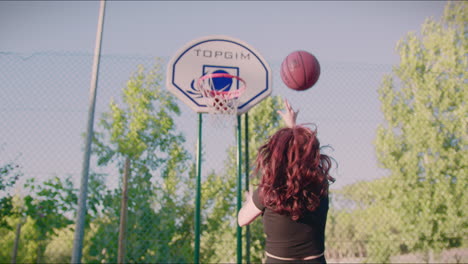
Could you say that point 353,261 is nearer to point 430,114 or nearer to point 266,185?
point 430,114

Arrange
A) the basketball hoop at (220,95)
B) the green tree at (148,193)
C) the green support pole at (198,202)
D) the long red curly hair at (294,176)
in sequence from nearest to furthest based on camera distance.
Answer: the long red curly hair at (294,176) < the green support pole at (198,202) < the basketball hoop at (220,95) < the green tree at (148,193)

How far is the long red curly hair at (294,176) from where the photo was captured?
53.2 inches

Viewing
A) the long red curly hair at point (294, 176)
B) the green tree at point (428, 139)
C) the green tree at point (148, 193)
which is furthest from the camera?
the green tree at point (428, 139)

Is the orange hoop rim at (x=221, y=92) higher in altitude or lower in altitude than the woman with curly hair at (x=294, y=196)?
higher

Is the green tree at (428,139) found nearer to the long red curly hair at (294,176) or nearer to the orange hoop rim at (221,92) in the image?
the orange hoop rim at (221,92)

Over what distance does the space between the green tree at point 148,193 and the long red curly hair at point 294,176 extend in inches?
136

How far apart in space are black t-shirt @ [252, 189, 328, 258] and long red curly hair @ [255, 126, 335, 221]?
5 cm

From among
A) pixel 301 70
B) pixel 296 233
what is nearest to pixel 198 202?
pixel 301 70

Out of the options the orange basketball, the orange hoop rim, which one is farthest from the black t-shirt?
the orange hoop rim

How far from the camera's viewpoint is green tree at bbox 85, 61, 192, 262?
5.00 metres

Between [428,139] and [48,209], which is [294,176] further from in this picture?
[428,139]

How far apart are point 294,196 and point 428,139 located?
8290 millimetres

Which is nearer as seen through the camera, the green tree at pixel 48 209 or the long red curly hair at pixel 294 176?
the long red curly hair at pixel 294 176

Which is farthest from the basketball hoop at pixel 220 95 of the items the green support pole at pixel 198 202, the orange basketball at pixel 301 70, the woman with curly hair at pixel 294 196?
the woman with curly hair at pixel 294 196
